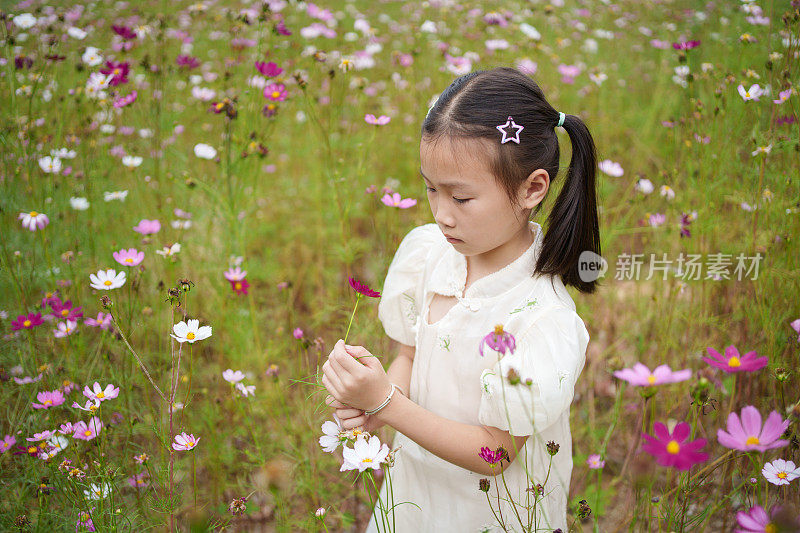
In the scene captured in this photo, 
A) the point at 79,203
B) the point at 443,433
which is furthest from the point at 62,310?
the point at 443,433

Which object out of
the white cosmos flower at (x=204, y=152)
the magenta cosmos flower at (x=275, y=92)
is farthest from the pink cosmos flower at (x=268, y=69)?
the white cosmos flower at (x=204, y=152)

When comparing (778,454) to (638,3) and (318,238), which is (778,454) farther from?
(638,3)

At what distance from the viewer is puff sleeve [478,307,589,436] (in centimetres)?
90

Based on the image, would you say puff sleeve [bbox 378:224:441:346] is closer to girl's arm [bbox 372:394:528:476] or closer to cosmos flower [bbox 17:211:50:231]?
girl's arm [bbox 372:394:528:476]

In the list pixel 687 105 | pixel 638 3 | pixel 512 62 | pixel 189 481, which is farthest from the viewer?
pixel 638 3

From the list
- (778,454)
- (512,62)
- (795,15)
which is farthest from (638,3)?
(778,454)

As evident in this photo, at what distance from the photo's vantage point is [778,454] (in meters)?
1.26

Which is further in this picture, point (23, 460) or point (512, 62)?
point (512, 62)

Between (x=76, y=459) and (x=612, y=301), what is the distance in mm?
1590

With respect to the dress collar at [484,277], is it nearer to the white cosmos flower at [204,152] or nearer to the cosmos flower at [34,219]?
the white cosmos flower at [204,152]

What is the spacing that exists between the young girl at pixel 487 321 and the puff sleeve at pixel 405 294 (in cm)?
3

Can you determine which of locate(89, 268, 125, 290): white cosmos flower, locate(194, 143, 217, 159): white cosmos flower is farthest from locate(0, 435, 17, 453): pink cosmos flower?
locate(194, 143, 217, 159): white cosmos flower

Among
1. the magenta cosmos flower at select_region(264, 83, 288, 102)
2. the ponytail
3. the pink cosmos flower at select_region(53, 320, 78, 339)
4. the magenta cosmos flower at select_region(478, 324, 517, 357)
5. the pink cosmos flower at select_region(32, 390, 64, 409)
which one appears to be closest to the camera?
the magenta cosmos flower at select_region(478, 324, 517, 357)

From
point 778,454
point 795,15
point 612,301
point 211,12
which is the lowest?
point 612,301
